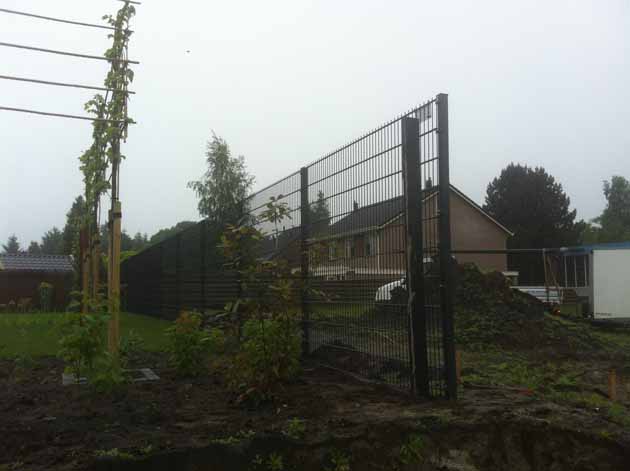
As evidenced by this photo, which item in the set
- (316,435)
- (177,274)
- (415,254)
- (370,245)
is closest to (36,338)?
(177,274)

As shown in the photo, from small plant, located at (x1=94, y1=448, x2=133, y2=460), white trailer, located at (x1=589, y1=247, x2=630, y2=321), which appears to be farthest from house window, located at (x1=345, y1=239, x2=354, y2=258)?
white trailer, located at (x1=589, y1=247, x2=630, y2=321)

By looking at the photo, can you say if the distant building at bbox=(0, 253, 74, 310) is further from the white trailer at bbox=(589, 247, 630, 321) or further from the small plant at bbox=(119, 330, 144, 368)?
the white trailer at bbox=(589, 247, 630, 321)

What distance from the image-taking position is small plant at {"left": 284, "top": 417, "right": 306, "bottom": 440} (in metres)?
3.77

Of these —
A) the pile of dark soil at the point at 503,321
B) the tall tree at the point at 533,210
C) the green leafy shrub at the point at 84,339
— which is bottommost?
the pile of dark soil at the point at 503,321

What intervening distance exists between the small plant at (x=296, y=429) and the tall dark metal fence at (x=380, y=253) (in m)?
1.26

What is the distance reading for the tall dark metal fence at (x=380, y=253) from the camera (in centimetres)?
481

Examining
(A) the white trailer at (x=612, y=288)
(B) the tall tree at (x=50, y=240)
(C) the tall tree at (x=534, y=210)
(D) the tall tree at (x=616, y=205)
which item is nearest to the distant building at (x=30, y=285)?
(A) the white trailer at (x=612, y=288)

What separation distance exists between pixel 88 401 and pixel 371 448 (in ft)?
8.39

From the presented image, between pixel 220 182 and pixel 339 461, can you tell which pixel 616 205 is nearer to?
pixel 220 182

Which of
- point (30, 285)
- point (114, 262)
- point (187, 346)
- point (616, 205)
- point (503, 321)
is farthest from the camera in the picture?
point (616, 205)

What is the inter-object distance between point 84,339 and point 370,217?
2672mm

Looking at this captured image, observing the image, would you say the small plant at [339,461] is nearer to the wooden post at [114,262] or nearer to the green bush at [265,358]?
the green bush at [265,358]

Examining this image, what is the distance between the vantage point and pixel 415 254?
16.1 ft

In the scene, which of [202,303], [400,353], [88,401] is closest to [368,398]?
[400,353]
